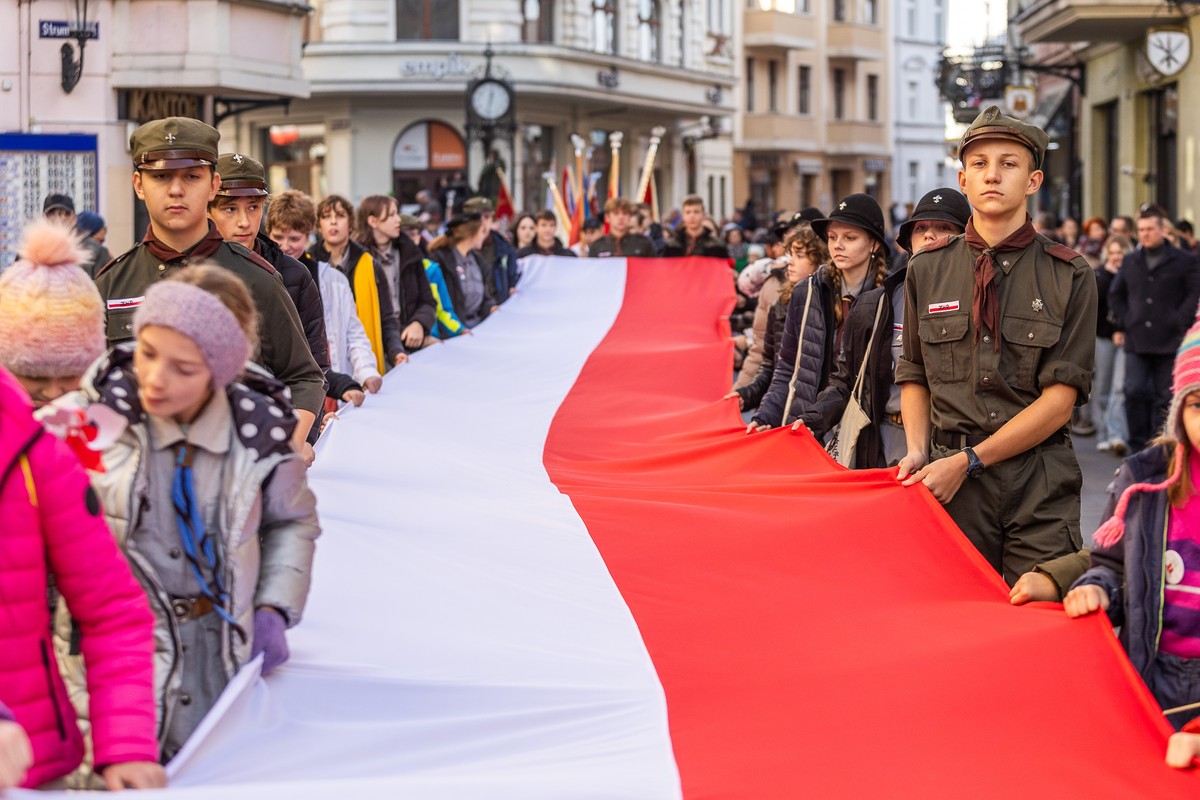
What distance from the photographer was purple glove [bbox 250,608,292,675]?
11.9 feet

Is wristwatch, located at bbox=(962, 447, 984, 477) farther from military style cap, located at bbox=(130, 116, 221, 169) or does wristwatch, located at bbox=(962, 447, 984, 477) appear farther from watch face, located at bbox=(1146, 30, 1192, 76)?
watch face, located at bbox=(1146, 30, 1192, 76)

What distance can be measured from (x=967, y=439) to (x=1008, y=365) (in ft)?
0.88

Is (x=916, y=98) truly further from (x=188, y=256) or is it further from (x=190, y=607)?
(x=190, y=607)

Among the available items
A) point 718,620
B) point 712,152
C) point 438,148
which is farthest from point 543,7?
point 718,620

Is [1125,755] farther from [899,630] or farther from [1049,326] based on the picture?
[1049,326]

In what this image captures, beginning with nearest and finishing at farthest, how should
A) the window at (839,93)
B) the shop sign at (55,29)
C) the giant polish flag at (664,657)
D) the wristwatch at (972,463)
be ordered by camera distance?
1. the giant polish flag at (664,657)
2. the wristwatch at (972,463)
3. the shop sign at (55,29)
4. the window at (839,93)

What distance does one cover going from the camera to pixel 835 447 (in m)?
7.37

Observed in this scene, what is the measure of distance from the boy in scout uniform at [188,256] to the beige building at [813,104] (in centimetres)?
5332

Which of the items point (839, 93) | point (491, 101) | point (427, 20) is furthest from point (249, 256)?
point (839, 93)

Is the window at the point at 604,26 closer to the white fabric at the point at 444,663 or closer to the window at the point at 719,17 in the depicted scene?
the window at the point at 719,17

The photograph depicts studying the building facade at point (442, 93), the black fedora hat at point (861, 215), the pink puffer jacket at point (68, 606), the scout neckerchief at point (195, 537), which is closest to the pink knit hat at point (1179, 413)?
the scout neckerchief at point (195, 537)

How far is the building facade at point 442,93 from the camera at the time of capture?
40469 mm

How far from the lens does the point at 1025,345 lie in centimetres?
569

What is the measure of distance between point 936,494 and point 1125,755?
1764 mm
